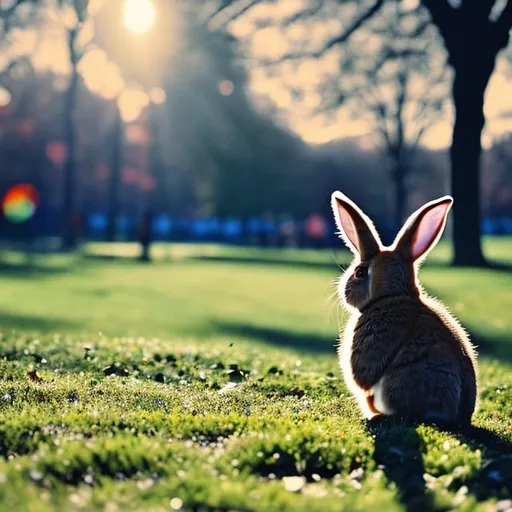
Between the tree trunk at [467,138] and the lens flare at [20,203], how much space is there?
46432 mm

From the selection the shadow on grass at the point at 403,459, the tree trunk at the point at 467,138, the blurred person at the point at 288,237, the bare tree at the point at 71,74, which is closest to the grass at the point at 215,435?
the shadow on grass at the point at 403,459

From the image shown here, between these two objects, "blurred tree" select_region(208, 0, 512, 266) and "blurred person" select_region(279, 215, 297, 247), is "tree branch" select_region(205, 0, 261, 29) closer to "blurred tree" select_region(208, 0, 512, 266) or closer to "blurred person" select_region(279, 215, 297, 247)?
"blurred tree" select_region(208, 0, 512, 266)

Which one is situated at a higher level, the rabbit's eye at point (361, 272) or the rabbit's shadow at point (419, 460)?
the rabbit's eye at point (361, 272)

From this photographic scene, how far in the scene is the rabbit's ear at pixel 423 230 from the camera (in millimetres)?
6363

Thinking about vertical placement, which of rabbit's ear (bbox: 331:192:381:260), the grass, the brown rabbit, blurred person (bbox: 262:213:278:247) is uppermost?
rabbit's ear (bbox: 331:192:381:260)

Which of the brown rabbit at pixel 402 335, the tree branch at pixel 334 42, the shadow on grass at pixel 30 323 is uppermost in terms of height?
the tree branch at pixel 334 42

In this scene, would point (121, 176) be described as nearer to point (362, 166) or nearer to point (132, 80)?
point (362, 166)

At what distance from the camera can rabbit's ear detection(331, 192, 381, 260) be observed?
649 centimetres

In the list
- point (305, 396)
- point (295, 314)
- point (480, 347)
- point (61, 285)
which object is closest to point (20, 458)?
point (305, 396)

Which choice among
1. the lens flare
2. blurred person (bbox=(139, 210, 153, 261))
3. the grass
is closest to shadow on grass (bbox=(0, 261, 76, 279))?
blurred person (bbox=(139, 210, 153, 261))

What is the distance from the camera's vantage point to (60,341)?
11789 millimetres

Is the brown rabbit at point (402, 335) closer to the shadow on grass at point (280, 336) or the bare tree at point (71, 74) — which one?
the shadow on grass at point (280, 336)

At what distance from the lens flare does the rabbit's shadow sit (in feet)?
201

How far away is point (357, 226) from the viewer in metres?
6.54
